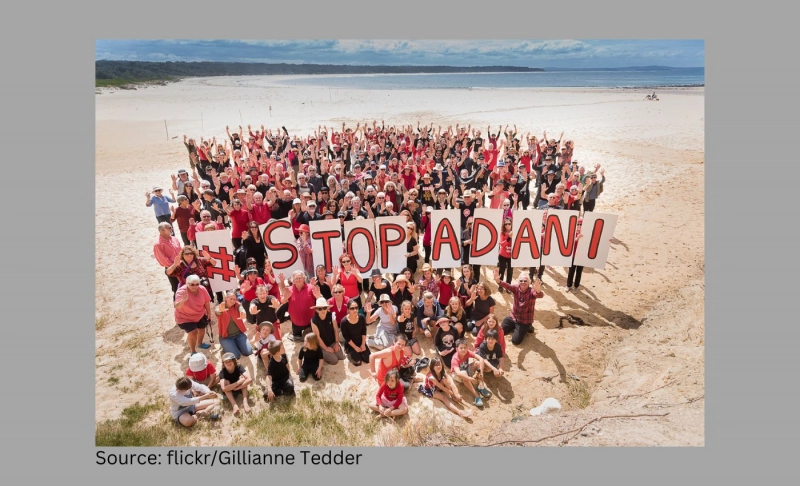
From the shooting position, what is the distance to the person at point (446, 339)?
26.7 feet

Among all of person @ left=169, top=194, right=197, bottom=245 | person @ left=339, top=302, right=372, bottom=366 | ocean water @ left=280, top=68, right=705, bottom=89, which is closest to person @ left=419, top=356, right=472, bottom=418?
person @ left=339, top=302, right=372, bottom=366

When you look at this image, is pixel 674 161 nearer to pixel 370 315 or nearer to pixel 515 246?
pixel 515 246

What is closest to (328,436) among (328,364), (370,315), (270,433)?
(270,433)

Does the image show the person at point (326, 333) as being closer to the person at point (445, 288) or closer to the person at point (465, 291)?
the person at point (445, 288)

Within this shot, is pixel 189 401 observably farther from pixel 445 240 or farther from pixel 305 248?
pixel 445 240

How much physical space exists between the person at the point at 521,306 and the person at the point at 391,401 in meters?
2.78

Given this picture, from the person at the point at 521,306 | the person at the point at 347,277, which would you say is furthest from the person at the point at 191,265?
the person at the point at 521,306

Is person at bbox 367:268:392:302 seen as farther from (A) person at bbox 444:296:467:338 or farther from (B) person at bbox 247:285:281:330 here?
(B) person at bbox 247:285:281:330

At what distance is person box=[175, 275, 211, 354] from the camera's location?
26.3 feet

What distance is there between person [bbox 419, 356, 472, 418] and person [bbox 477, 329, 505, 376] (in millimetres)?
762

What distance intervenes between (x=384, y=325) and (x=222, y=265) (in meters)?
3.17

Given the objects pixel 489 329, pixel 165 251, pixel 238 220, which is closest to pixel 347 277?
pixel 489 329

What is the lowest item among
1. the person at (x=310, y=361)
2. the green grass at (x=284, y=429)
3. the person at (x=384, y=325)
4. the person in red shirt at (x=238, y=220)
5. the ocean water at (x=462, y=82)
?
the green grass at (x=284, y=429)

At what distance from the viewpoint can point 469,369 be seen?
7.88m
